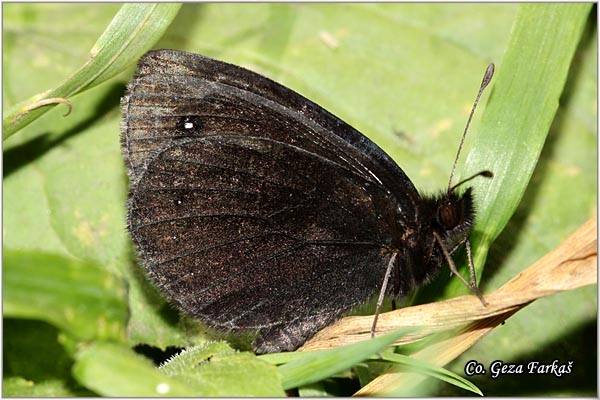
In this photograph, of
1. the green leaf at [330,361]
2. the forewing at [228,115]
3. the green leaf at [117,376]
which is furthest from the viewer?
the forewing at [228,115]

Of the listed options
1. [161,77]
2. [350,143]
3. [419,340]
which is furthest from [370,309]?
[161,77]

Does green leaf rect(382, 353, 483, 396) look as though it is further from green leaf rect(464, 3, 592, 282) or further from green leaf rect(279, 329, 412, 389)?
green leaf rect(464, 3, 592, 282)

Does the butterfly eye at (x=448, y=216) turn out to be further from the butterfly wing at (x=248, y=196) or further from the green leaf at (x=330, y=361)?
the green leaf at (x=330, y=361)

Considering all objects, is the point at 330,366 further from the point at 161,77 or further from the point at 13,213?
the point at 13,213

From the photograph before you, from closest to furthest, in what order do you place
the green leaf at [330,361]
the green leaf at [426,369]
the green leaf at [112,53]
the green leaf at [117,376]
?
1. the green leaf at [117,376]
2. the green leaf at [330,361]
3. the green leaf at [426,369]
4. the green leaf at [112,53]

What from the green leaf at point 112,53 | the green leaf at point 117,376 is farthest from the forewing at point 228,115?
the green leaf at point 117,376

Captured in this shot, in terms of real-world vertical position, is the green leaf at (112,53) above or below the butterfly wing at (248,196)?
above

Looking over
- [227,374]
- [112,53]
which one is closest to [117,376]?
[227,374]

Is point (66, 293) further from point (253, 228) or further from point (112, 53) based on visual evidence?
point (112, 53)

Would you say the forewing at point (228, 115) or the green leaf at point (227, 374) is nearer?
the green leaf at point (227, 374)
